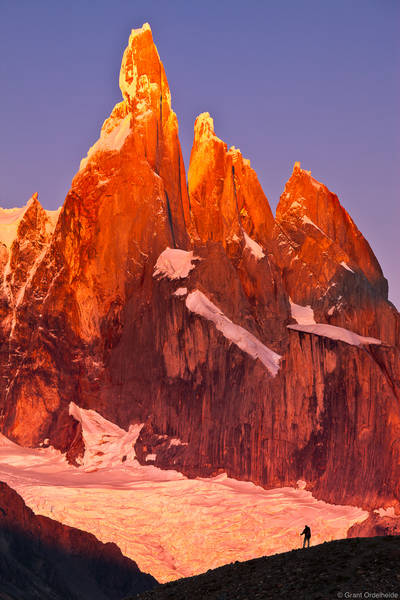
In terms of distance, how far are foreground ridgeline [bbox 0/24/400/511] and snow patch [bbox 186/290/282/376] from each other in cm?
25

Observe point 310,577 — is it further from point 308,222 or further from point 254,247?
point 308,222

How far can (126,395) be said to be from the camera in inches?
4429

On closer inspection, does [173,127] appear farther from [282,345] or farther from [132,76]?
[282,345]

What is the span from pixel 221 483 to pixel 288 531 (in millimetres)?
10386

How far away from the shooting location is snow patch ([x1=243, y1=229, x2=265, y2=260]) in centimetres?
12370

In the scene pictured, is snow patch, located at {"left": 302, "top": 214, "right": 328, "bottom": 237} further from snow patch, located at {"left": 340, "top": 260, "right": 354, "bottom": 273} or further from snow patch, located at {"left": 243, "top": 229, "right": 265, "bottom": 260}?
snow patch, located at {"left": 243, "top": 229, "right": 265, "bottom": 260}

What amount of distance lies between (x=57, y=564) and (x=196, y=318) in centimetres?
3934

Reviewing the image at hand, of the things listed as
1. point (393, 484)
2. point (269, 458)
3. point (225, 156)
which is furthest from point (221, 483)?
point (225, 156)

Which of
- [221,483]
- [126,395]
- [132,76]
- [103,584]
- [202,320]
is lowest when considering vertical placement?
[103,584]

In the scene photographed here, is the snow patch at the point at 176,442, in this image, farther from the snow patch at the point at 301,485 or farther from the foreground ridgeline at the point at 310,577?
the foreground ridgeline at the point at 310,577

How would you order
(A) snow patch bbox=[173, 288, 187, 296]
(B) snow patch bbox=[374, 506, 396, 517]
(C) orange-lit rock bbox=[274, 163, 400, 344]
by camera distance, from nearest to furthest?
1. (B) snow patch bbox=[374, 506, 396, 517]
2. (A) snow patch bbox=[173, 288, 187, 296]
3. (C) orange-lit rock bbox=[274, 163, 400, 344]

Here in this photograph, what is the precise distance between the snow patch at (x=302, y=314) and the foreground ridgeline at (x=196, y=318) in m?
0.28

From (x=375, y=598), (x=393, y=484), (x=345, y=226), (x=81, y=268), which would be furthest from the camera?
(x=345, y=226)

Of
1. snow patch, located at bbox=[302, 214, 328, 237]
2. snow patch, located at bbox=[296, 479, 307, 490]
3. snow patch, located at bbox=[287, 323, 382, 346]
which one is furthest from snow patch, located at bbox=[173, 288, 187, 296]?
snow patch, located at bbox=[302, 214, 328, 237]
